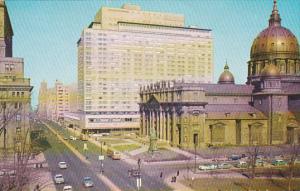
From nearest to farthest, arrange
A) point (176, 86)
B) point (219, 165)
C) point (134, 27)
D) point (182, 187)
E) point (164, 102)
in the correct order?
point (182, 187) < point (219, 165) < point (176, 86) < point (164, 102) < point (134, 27)

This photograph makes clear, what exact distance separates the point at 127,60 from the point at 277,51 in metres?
56.4

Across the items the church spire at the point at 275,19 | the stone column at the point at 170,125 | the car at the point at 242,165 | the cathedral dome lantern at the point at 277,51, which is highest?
the church spire at the point at 275,19

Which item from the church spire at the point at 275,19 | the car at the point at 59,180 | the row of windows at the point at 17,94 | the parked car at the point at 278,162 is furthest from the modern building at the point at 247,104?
the car at the point at 59,180

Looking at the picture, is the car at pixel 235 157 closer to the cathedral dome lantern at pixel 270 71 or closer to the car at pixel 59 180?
the cathedral dome lantern at pixel 270 71

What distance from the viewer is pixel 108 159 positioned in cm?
6925

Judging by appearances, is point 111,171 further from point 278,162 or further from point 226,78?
point 226,78

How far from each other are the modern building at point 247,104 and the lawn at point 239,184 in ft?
87.2

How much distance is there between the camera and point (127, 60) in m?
→ 130

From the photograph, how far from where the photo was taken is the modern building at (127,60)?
12200 cm

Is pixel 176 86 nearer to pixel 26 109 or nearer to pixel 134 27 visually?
pixel 26 109

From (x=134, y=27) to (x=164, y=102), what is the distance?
54278 mm

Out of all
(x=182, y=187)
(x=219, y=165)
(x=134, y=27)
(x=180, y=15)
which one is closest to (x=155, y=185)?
(x=182, y=187)

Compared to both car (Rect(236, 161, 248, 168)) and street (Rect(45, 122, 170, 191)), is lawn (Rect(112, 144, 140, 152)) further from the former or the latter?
car (Rect(236, 161, 248, 168))

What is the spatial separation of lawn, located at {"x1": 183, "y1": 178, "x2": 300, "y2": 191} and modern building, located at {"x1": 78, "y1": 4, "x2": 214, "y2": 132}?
75540mm
